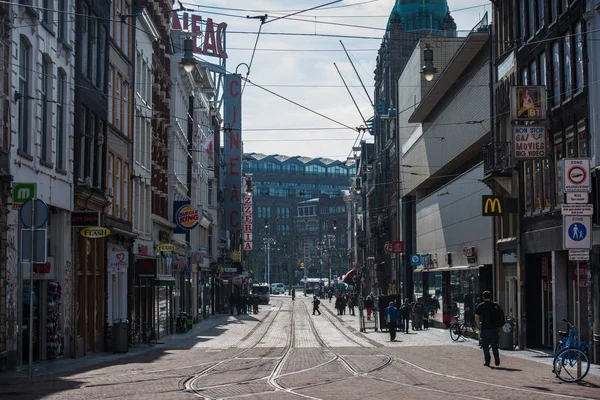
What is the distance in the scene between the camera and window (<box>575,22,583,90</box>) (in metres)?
26.9

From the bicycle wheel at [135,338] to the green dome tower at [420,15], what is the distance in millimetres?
48974

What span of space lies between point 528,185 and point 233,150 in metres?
58.7

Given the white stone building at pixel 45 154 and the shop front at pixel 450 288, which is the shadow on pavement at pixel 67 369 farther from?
the shop front at pixel 450 288

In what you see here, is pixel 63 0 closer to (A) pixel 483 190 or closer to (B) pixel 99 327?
(B) pixel 99 327

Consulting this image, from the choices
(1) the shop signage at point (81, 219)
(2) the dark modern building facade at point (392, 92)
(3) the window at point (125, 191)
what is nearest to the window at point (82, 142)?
(1) the shop signage at point (81, 219)

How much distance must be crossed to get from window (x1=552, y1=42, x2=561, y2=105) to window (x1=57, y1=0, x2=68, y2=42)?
14.1 metres

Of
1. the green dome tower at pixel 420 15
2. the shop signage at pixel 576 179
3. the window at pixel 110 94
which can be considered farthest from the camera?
the green dome tower at pixel 420 15

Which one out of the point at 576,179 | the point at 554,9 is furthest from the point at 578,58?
the point at 576,179

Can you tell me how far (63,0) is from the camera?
97.1 ft

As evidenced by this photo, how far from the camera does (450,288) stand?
47.5 meters

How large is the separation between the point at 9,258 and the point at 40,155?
13.4 feet

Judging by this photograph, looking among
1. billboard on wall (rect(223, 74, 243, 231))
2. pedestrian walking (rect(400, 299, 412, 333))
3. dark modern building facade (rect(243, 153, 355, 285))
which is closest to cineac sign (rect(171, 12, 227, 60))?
billboard on wall (rect(223, 74, 243, 231))

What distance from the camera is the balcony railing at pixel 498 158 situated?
34.8 metres

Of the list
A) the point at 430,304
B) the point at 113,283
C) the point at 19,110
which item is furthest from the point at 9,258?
the point at 430,304
